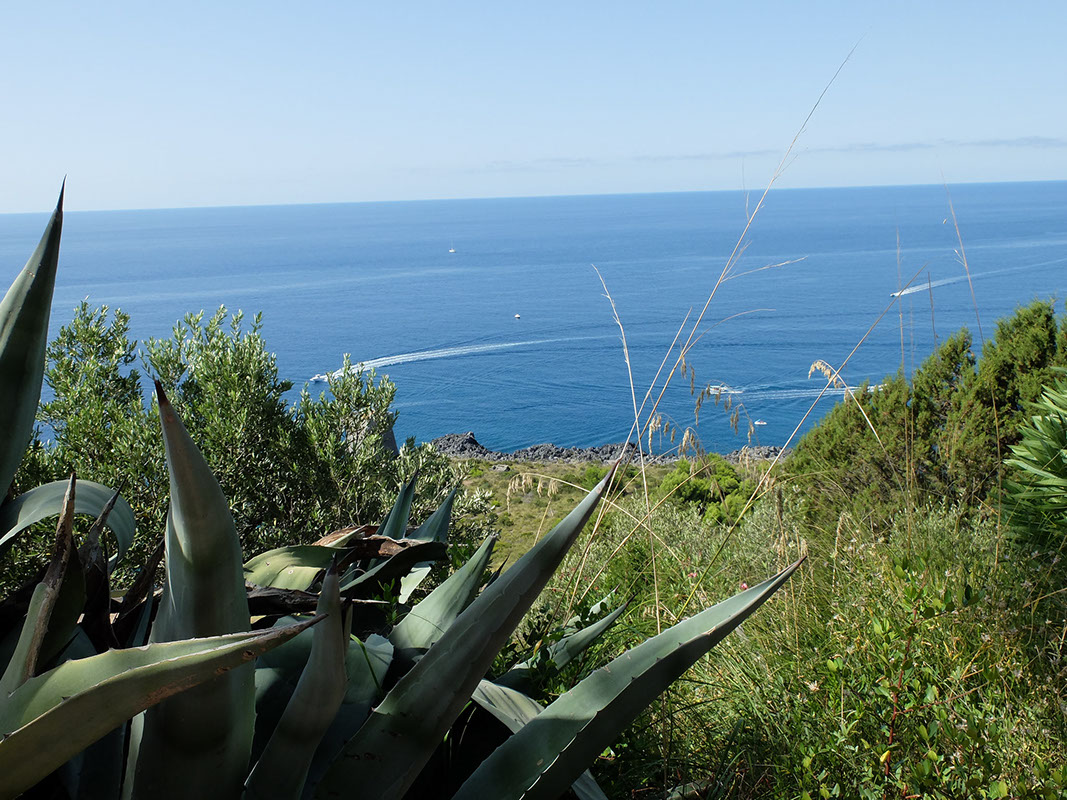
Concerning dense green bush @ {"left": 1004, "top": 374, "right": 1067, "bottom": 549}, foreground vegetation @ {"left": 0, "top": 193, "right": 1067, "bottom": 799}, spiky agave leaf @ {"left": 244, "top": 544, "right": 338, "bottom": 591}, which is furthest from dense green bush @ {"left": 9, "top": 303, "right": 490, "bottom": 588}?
dense green bush @ {"left": 1004, "top": 374, "right": 1067, "bottom": 549}

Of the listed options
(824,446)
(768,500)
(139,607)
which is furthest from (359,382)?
(824,446)

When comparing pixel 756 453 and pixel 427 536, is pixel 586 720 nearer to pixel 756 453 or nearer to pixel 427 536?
pixel 427 536

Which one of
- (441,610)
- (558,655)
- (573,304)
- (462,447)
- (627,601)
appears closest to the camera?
(441,610)

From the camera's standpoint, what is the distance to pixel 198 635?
2.91 feet

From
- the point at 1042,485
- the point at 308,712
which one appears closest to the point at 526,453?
the point at 1042,485

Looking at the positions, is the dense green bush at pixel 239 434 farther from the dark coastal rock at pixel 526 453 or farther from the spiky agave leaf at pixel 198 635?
the dark coastal rock at pixel 526 453

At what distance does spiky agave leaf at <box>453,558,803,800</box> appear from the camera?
3.63 ft

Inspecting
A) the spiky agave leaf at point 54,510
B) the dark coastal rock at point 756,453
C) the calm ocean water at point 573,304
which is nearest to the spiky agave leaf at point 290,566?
the spiky agave leaf at point 54,510

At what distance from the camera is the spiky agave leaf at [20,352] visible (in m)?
1.32

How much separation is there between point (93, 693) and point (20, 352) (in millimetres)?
838

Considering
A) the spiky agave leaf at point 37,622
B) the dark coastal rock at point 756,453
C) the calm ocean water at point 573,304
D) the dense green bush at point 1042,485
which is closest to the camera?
the spiky agave leaf at point 37,622

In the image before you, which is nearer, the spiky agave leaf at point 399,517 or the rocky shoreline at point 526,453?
the spiky agave leaf at point 399,517

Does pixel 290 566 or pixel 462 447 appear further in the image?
pixel 462 447

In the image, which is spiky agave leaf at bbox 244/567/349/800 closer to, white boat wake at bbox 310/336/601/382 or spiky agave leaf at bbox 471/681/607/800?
spiky agave leaf at bbox 471/681/607/800
